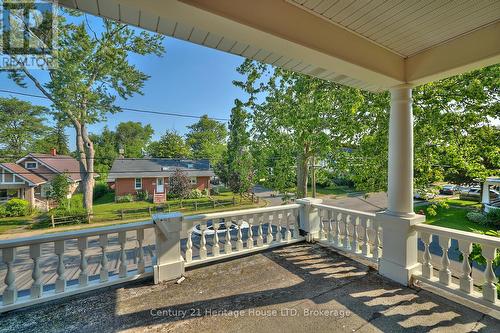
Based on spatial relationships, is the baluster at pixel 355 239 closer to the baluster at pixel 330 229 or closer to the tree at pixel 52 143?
the baluster at pixel 330 229

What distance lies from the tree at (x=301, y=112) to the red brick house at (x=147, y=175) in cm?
1272

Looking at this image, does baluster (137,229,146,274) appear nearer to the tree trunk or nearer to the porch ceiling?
the porch ceiling

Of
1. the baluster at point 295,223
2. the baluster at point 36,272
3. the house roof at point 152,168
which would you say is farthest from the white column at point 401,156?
the house roof at point 152,168

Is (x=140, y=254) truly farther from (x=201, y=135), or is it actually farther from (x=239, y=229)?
(x=201, y=135)

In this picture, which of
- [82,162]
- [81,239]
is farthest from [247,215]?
[82,162]

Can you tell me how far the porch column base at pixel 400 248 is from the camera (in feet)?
8.03

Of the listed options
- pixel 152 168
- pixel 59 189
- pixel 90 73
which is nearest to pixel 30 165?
pixel 59 189

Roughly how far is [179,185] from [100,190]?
24.8ft

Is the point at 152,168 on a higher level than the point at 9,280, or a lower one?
higher

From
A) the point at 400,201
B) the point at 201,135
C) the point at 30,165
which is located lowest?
the point at 400,201

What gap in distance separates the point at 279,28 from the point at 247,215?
8.03 ft

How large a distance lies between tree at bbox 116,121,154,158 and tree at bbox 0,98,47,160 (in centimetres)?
1098

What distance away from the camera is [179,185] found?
16.8m

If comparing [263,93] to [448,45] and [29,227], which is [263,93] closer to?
[448,45]
